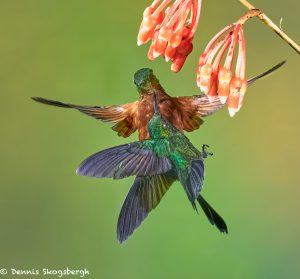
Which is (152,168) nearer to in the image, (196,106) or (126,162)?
(126,162)

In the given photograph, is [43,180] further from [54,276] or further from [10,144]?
[54,276]

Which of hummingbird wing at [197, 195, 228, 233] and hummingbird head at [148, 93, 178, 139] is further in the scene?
hummingbird head at [148, 93, 178, 139]

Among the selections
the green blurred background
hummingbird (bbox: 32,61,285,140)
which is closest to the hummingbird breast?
hummingbird (bbox: 32,61,285,140)

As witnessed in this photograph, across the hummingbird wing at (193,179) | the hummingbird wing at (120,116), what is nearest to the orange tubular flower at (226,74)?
the hummingbird wing at (193,179)

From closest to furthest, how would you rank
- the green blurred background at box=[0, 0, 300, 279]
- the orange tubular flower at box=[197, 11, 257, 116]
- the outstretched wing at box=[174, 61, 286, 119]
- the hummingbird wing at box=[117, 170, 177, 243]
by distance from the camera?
the orange tubular flower at box=[197, 11, 257, 116], the hummingbird wing at box=[117, 170, 177, 243], the outstretched wing at box=[174, 61, 286, 119], the green blurred background at box=[0, 0, 300, 279]

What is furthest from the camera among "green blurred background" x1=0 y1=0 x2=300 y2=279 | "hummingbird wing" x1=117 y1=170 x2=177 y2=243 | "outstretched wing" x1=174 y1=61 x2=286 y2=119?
A: "green blurred background" x1=0 y1=0 x2=300 y2=279

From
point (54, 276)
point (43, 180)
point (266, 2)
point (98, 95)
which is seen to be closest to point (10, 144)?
point (43, 180)

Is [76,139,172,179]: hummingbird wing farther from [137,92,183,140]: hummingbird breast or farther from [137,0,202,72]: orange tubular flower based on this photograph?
[137,0,202,72]: orange tubular flower

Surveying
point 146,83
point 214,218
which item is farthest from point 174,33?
point 214,218
